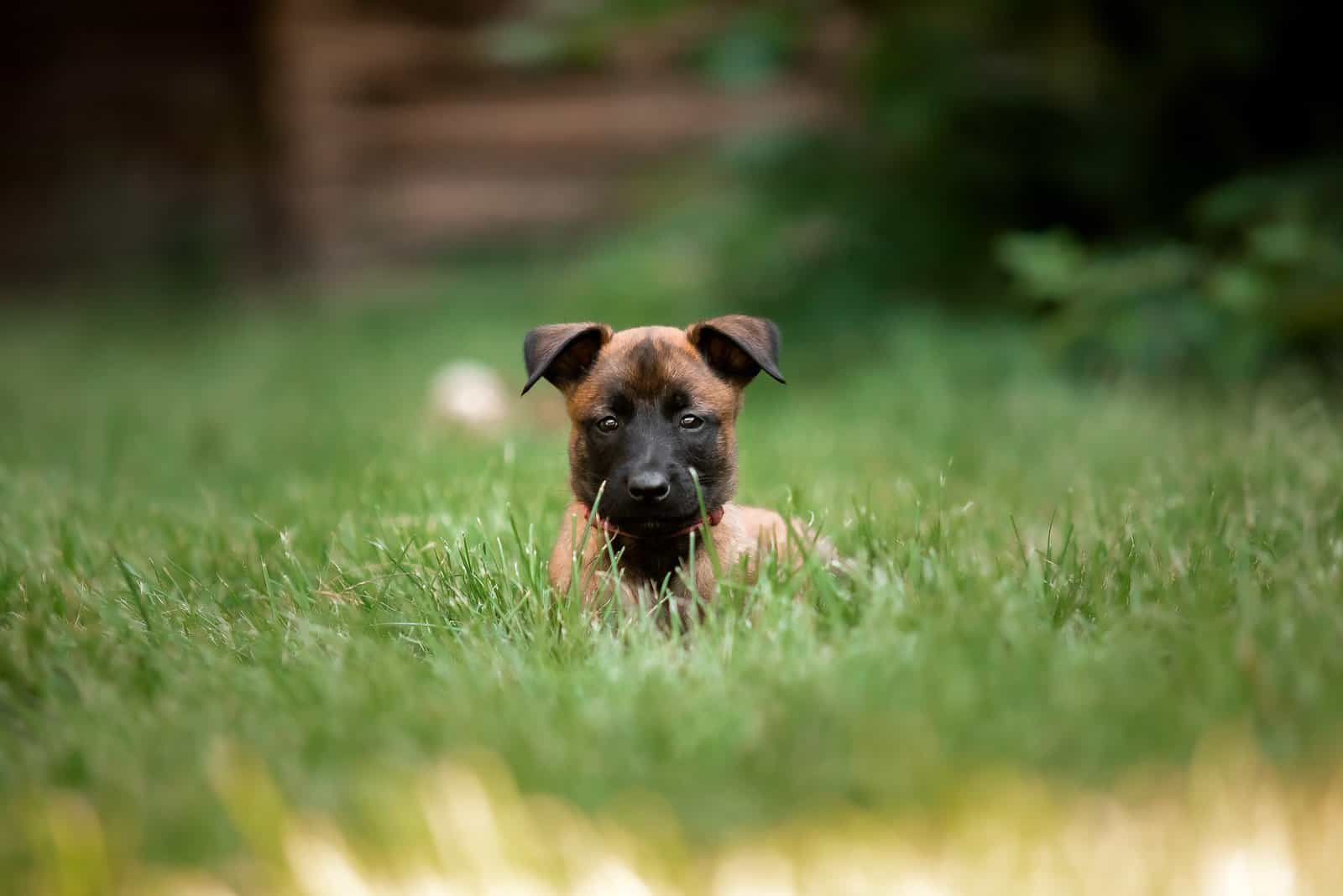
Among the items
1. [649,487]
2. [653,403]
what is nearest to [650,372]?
[653,403]

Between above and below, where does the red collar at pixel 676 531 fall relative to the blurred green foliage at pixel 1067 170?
below

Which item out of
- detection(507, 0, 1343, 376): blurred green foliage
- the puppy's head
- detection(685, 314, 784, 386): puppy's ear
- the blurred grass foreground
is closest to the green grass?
the blurred grass foreground

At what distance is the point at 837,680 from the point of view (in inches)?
95.3

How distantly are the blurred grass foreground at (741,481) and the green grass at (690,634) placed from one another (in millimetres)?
16

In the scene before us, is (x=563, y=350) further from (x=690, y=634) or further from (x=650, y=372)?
(x=690, y=634)

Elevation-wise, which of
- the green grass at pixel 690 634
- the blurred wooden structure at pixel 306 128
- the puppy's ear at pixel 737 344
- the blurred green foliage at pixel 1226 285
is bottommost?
the green grass at pixel 690 634

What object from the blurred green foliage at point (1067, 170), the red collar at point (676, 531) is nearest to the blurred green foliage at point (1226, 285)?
the blurred green foliage at point (1067, 170)

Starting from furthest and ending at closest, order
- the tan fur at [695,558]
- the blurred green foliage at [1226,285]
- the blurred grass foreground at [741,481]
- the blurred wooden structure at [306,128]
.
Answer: the blurred wooden structure at [306,128]
the blurred green foliage at [1226,285]
the tan fur at [695,558]
the blurred grass foreground at [741,481]

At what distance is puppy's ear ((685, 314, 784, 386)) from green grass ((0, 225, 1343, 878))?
45 centimetres

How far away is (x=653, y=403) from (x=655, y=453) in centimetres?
19

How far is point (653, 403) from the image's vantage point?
311 centimetres

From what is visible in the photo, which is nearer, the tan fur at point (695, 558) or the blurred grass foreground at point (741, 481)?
the blurred grass foreground at point (741, 481)

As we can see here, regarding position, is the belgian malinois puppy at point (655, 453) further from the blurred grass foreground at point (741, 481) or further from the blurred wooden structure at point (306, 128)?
the blurred wooden structure at point (306, 128)

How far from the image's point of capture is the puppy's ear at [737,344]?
3.12 metres
